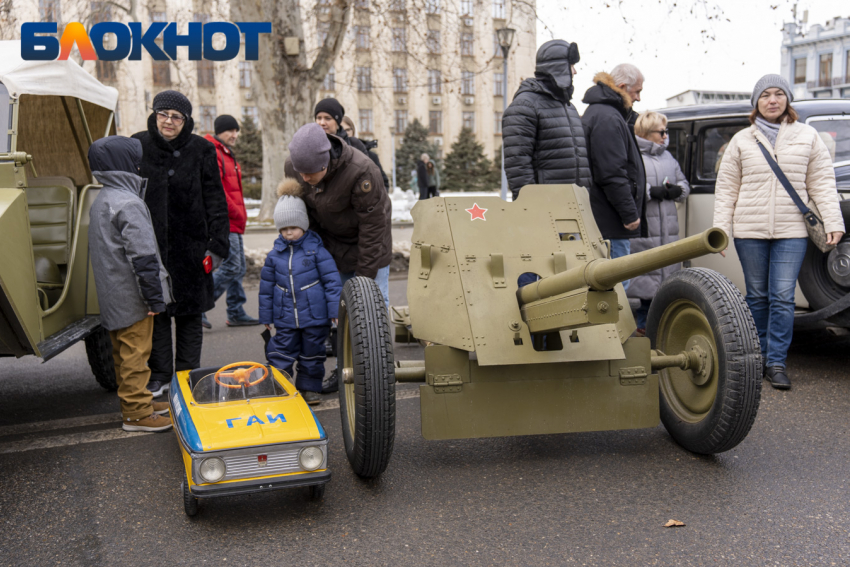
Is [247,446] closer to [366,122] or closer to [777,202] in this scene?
[777,202]

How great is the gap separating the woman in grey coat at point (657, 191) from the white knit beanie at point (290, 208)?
2804 mm

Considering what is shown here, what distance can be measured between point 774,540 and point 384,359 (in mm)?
1727

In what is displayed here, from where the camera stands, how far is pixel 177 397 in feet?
12.1

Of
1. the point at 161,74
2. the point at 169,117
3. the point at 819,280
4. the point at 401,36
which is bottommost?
the point at 819,280

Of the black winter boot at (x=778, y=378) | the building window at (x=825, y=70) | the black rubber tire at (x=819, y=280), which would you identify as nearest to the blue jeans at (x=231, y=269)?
the black winter boot at (x=778, y=378)

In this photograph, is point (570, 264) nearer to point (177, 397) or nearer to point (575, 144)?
point (575, 144)

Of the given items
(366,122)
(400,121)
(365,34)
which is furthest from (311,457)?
(400,121)

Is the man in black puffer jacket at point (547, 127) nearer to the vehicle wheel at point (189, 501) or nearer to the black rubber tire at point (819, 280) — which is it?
the black rubber tire at point (819, 280)

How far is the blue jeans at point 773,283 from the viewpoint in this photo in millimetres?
4867

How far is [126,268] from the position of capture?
4.12m

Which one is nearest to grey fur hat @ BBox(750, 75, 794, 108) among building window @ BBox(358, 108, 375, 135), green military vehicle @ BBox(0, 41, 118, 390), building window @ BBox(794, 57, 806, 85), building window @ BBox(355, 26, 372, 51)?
green military vehicle @ BBox(0, 41, 118, 390)

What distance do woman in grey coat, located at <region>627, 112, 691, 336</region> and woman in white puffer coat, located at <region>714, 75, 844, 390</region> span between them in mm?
911

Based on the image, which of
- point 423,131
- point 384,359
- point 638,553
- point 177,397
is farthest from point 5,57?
point 423,131

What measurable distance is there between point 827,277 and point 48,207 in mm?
5341
